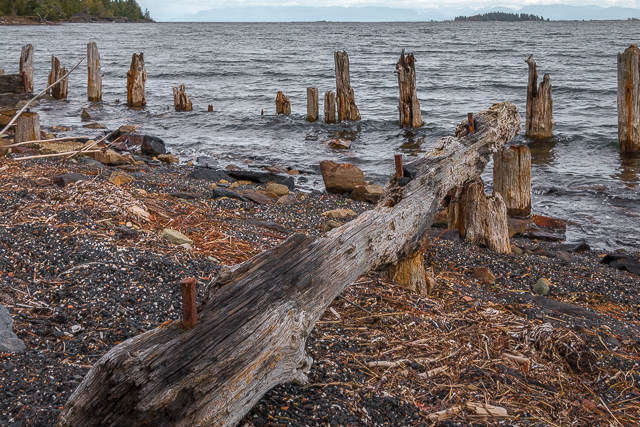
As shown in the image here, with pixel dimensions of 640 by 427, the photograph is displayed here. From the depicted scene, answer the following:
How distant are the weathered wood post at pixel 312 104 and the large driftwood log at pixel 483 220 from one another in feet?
42.6

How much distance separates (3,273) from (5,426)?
1.91 m

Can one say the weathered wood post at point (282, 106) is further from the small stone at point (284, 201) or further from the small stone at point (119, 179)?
the small stone at point (119, 179)

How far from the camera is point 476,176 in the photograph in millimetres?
5523

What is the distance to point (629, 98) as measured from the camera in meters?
13.2

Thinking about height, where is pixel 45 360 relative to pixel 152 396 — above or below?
below

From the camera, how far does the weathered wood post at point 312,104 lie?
19.0 meters

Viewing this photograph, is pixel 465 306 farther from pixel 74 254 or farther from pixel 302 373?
pixel 74 254

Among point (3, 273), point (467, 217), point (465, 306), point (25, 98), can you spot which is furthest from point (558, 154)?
point (3, 273)

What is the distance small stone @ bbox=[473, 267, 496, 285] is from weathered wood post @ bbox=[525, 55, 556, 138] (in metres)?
10.6

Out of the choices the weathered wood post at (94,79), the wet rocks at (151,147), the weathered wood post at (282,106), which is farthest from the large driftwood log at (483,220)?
the weathered wood post at (94,79)

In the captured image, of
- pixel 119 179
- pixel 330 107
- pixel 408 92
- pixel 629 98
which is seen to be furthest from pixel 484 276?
pixel 330 107

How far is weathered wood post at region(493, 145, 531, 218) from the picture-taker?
8547mm

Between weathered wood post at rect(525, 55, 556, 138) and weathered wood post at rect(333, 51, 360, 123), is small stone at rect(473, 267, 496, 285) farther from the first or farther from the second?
weathered wood post at rect(333, 51, 360, 123)

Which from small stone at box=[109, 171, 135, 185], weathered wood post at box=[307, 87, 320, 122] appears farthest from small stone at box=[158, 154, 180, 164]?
weathered wood post at box=[307, 87, 320, 122]
